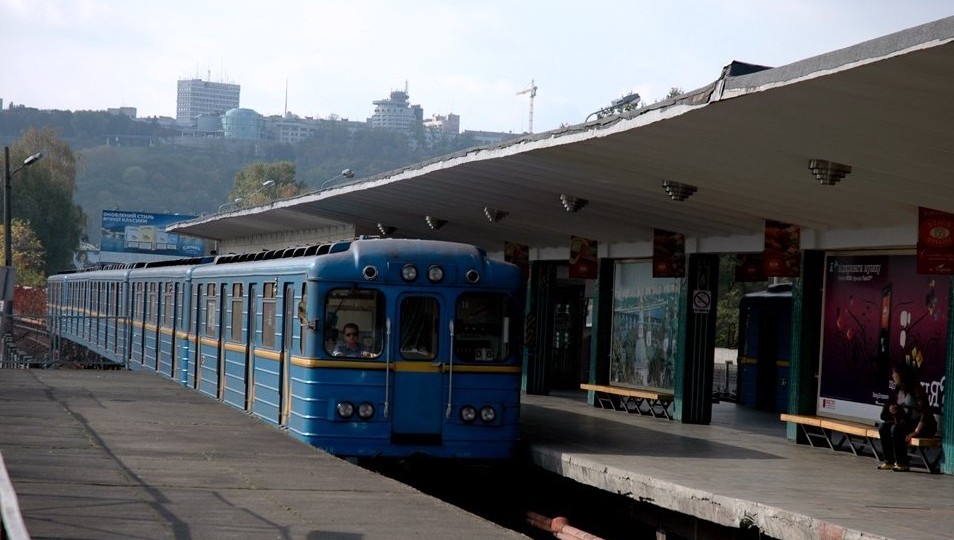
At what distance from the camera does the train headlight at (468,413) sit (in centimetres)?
1527

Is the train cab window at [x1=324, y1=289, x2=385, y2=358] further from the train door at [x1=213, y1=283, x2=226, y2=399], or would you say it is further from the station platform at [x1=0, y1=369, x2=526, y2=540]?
the train door at [x1=213, y1=283, x2=226, y2=399]

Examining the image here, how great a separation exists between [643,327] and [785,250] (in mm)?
5390

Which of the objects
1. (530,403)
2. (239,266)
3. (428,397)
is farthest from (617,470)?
(530,403)

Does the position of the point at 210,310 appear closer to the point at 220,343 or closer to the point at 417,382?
the point at 220,343

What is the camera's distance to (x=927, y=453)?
16.0 meters

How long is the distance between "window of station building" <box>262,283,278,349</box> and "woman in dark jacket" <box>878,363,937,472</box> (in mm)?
7015

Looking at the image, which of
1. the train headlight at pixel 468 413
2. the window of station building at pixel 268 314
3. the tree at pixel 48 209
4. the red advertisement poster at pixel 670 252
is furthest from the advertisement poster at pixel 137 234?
the train headlight at pixel 468 413

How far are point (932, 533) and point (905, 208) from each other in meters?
4.99

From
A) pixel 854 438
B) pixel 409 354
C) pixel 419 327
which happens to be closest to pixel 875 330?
pixel 854 438

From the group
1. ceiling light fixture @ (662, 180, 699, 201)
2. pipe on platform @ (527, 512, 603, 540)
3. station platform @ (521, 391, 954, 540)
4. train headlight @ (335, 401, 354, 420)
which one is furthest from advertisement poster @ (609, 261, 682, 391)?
train headlight @ (335, 401, 354, 420)

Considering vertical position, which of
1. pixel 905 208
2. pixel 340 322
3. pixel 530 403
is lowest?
pixel 530 403

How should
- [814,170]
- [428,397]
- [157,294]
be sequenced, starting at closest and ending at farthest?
[814,170], [428,397], [157,294]

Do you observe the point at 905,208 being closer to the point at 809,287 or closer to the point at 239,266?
the point at 809,287

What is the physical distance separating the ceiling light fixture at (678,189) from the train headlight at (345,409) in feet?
13.9
